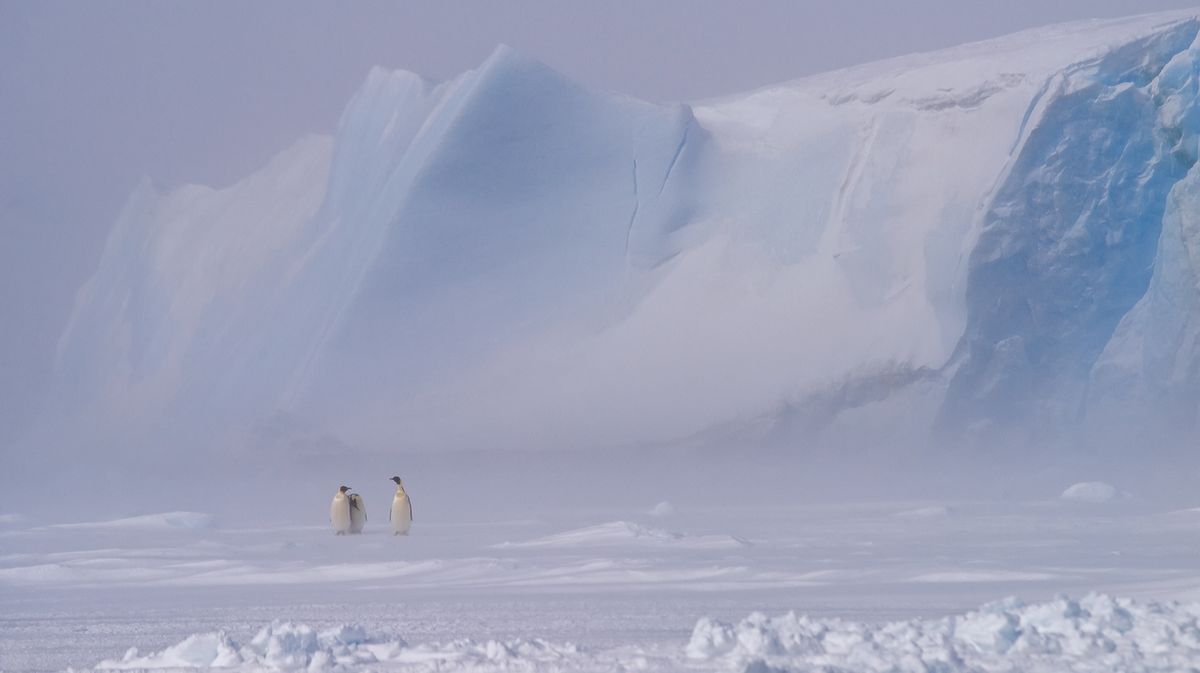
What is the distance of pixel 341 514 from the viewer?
9.10 metres

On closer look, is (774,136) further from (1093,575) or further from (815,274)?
(1093,575)

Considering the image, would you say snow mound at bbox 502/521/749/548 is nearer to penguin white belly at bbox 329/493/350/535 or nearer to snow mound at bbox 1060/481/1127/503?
penguin white belly at bbox 329/493/350/535

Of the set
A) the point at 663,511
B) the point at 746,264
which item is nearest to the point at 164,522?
the point at 663,511

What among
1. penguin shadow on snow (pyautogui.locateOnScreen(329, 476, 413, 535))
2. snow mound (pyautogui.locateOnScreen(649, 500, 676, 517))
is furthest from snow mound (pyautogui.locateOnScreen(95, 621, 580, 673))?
snow mound (pyautogui.locateOnScreen(649, 500, 676, 517))

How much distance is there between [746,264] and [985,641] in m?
10.8

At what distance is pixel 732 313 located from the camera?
1462 centimetres

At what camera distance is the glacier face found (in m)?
12.6

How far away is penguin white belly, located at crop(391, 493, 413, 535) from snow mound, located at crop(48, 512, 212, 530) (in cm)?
218

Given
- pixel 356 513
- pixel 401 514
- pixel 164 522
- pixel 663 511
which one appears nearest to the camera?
pixel 401 514

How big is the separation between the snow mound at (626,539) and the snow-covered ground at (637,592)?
0.03 metres

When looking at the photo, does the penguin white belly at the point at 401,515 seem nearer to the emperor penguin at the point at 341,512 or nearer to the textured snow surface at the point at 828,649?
the emperor penguin at the point at 341,512

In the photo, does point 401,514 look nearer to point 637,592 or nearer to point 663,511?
point 663,511

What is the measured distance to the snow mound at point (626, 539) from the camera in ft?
24.7

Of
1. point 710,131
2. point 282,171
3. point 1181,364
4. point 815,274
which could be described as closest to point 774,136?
point 710,131
